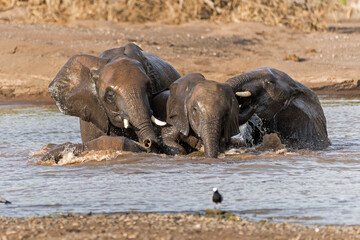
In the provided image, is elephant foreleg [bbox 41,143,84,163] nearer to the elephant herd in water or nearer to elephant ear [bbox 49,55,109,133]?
the elephant herd in water

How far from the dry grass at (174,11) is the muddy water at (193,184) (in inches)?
492

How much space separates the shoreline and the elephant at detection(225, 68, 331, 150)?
12.5 feet

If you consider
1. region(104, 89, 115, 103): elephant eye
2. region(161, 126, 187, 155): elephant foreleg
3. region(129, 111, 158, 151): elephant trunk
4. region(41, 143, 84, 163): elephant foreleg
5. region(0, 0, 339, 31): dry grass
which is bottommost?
region(0, 0, 339, 31): dry grass

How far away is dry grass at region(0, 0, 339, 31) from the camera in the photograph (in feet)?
76.1

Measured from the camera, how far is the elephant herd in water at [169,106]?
9.27 metres

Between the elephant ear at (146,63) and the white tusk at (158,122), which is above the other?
the elephant ear at (146,63)

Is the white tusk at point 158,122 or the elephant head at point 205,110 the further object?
the white tusk at point 158,122

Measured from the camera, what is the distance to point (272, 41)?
22266 millimetres

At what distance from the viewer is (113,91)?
971cm

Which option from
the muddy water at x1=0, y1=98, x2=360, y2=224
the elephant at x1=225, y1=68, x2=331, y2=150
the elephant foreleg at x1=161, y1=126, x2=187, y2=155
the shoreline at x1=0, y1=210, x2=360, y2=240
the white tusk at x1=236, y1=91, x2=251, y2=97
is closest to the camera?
the shoreline at x1=0, y1=210, x2=360, y2=240

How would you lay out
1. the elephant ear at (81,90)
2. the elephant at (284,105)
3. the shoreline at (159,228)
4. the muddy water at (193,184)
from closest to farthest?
the shoreline at (159,228) < the muddy water at (193,184) < the elephant at (284,105) < the elephant ear at (81,90)

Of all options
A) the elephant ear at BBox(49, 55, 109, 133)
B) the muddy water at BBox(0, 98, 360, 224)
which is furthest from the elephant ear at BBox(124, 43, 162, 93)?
the muddy water at BBox(0, 98, 360, 224)

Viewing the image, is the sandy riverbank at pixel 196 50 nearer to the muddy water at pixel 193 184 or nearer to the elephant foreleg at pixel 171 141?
the muddy water at pixel 193 184

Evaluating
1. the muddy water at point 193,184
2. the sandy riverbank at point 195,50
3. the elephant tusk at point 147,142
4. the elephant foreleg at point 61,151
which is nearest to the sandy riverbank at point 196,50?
the sandy riverbank at point 195,50
